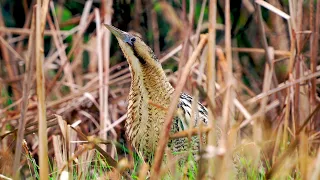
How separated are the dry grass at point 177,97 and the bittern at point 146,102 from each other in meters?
0.07

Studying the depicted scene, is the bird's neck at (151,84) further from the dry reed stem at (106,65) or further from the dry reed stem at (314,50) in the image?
the dry reed stem at (106,65)

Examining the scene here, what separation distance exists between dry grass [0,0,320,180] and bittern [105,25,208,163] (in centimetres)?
7

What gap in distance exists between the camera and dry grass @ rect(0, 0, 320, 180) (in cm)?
168

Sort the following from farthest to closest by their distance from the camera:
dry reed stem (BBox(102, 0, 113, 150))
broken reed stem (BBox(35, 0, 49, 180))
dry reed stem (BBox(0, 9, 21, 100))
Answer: dry reed stem (BBox(0, 9, 21, 100))
dry reed stem (BBox(102, 0, 113, 150))
broken reed stem (BBox(35, 0, 49, 180))

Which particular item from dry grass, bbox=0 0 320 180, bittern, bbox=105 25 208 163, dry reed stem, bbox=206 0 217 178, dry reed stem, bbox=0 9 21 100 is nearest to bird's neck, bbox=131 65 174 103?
bittern, bbox=105 25 208 163

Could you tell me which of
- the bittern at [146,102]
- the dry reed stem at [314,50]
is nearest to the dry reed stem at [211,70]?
the bittern at [146,102]

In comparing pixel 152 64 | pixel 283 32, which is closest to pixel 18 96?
pixel 283 32

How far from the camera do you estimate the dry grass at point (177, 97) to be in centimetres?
168

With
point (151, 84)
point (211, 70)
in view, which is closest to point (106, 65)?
point (151, 84)

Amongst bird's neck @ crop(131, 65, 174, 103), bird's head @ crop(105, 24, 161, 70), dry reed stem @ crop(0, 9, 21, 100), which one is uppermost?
bird's head @ crop(105, 24, 161, 70)

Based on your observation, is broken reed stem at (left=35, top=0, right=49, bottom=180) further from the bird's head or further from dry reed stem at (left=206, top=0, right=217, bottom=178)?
the bird's head

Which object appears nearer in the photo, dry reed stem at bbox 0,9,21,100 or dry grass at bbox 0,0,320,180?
dry grass at bbox 0,0,320,180

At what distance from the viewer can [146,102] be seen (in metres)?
2.44

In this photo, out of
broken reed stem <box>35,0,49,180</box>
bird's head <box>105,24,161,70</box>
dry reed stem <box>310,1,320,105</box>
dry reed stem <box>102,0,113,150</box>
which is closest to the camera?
broken reed stem <box>35,0,49,180</box>
